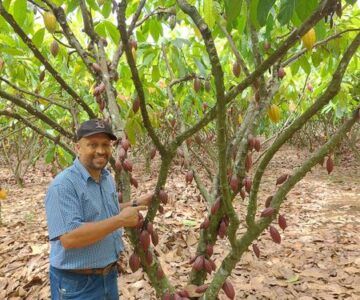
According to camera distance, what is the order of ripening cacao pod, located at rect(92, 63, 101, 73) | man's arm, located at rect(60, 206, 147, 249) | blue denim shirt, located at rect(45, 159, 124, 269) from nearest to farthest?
1. man's arm, located at rect(60, 206, 147, 249)
2. blue denim shirt, located at rect(45, 159, 124, 269)
3. ripening cacao pod, located at rect(92, 63, 101, 73)

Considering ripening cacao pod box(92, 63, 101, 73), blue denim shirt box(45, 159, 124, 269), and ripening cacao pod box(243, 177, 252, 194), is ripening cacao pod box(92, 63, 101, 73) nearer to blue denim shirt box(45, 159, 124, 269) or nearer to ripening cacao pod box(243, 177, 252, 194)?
blue denim shirt box(45, 159, 124, 269)

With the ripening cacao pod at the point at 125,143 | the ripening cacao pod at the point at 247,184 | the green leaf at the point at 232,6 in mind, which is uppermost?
the green leaf at the point at 232,6

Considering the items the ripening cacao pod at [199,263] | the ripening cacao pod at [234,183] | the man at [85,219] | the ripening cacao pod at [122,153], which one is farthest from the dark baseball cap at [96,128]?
the ripening cacao pod at [199,263]

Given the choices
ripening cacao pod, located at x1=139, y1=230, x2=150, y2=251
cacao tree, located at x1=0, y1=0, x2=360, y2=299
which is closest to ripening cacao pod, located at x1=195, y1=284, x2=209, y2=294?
cacao tree, located at x1=0, y1=0, x2=360, y2=299

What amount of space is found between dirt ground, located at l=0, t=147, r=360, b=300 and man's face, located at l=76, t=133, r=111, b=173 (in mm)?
1219

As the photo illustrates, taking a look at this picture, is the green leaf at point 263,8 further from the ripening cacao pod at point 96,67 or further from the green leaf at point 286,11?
the ripening cacao pod at point 96,67

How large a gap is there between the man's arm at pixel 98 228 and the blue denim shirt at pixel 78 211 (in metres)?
0.04

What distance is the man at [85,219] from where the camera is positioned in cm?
146

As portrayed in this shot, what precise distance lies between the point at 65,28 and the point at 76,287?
104 centimetres

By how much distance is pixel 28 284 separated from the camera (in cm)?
267

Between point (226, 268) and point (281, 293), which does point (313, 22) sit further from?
point (281, 293)

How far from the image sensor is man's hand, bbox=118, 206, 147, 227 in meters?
1.38

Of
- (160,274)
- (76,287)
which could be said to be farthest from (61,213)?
(160,274)

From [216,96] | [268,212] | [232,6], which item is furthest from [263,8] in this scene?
[268,212]
